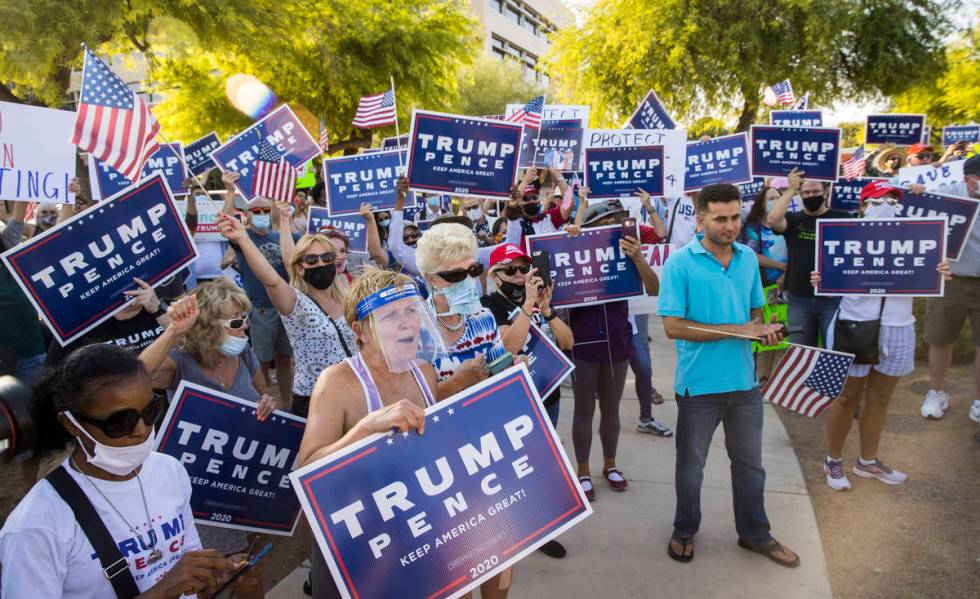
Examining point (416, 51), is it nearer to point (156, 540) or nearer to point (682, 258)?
point (682, 258)

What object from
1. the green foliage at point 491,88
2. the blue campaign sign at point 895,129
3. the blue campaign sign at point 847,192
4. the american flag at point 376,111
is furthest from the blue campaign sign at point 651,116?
the green foliage at point 491,88

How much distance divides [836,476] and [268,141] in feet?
20.4

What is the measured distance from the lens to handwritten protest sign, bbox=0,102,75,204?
4.56 meters

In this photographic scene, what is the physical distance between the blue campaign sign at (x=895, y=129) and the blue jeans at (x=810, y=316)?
7056 mm

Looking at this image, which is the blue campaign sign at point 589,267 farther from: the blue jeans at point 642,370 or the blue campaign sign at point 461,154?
the blue campaign sign at point 461,154

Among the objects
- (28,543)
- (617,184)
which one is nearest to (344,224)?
(617,184)

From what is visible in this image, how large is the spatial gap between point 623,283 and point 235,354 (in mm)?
2693

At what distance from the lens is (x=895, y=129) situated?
11055 millimetres

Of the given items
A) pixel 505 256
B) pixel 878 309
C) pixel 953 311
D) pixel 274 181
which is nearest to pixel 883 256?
pixel 878 309

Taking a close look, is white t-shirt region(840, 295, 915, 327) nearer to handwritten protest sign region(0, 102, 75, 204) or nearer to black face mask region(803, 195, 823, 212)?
black face mask region(803, 195, 823, 212)

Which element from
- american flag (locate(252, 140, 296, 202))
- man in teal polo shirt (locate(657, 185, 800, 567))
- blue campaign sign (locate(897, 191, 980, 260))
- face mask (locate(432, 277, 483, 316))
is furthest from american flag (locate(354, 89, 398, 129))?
face mask (locate(432, 277, 483, 316))

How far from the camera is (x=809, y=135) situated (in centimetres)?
636

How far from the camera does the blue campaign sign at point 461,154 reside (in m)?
5.84

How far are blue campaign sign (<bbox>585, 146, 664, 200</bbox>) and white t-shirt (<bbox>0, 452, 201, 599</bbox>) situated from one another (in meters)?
4.78
